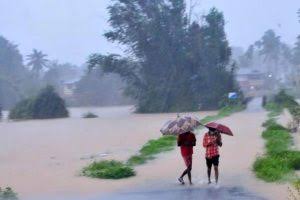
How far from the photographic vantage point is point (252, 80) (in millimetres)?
89000

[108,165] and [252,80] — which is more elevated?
[252,80]

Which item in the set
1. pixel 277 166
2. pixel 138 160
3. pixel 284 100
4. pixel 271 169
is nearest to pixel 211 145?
pixel 271 169

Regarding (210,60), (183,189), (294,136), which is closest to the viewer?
(183,189)

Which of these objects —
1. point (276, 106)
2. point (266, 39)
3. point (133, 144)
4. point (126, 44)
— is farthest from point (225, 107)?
point (266, 39)

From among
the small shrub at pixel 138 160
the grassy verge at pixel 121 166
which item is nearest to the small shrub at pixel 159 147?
the grassy verge at pixel 121 166

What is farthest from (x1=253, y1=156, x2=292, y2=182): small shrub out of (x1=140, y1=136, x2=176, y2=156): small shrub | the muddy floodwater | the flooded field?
(x1=140, y1=136, x2=176, y2=156): small shrub

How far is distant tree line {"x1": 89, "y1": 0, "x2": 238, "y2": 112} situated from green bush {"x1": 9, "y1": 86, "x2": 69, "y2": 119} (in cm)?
484

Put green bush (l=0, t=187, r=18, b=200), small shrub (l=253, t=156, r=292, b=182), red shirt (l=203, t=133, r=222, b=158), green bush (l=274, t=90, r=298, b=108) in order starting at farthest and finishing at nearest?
green bush (l=274, t=90, r=298, b=108) → small shrub (l=253, t=156, r=292, b=182) → red shirt (l=203, t=133, r=222, b=158) → green bush (l=0, t=187, r=18, b=200)

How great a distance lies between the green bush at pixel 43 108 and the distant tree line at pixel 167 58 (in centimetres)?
484

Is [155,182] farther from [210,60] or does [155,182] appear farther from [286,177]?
[210,60]

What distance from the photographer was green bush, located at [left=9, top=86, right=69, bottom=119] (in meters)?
50.7

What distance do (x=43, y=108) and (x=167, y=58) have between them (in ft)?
41.0

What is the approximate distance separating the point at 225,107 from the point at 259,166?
35350 millimetres

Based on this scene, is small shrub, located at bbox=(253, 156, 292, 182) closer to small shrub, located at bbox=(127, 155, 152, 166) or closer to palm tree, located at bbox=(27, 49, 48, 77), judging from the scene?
small shrub, located at bbox=(127, 155, 152, 166)
